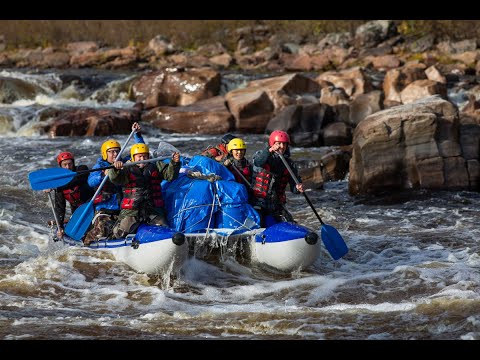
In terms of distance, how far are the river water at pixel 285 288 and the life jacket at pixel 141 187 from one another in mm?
754

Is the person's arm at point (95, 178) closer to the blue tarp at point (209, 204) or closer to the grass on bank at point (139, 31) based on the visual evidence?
the blue tarp at point (209, 204)

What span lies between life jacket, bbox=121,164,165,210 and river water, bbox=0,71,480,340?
0.75 m

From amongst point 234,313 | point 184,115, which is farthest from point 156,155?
point 184,115

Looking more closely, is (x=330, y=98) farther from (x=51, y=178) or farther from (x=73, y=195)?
(x=51, y=178)

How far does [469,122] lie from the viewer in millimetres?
13672

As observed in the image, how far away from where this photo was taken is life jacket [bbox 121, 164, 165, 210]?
29.1ft

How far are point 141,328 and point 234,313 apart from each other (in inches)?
36.6

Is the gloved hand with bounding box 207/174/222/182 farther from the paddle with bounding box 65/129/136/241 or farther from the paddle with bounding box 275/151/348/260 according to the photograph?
the paddle with bounding box 65/129/136/241

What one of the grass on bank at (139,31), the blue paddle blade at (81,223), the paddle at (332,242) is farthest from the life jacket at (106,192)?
the grass on bank at (139,31)

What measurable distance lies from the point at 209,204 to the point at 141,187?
76 centimetres

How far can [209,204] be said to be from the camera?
897cm

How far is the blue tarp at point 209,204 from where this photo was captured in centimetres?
888

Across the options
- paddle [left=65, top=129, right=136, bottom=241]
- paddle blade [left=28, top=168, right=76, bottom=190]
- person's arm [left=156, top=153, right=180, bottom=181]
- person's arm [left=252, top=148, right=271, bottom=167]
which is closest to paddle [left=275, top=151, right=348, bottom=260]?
person's arm [left=252, top=148, right=271, bottom=167]

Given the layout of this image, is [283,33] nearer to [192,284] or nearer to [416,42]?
[416,42]
